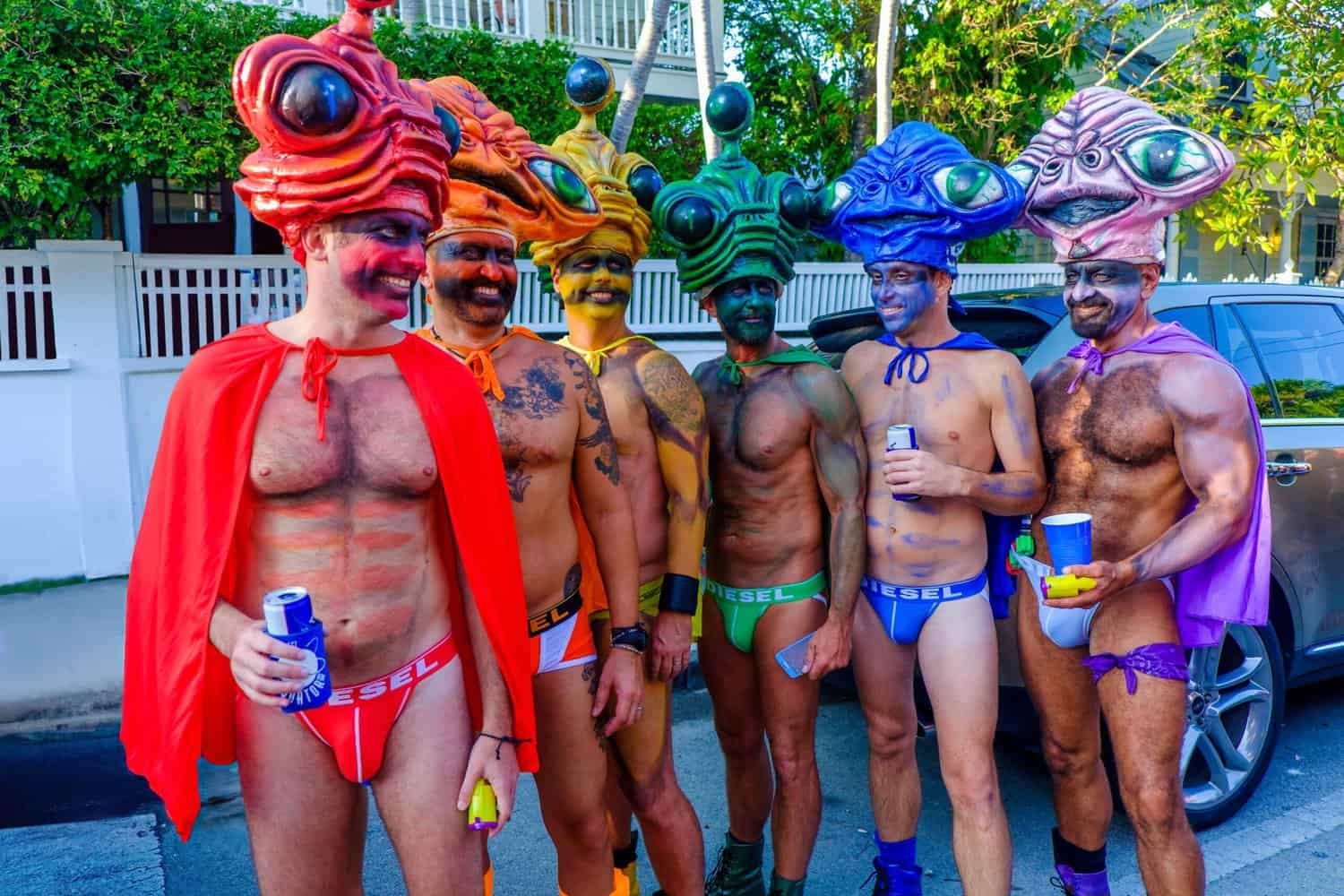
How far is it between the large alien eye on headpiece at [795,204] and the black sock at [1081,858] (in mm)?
2271

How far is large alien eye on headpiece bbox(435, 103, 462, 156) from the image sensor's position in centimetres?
273

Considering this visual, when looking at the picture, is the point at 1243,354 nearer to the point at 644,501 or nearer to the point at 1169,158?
the point at 1169,158

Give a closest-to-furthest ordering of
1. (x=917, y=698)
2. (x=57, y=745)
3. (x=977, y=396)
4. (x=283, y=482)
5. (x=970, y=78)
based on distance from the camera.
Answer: (x=283, y=482), (x=977, y=396), (x=917, y=698), (x=57, y=745), (x=970, y=78)

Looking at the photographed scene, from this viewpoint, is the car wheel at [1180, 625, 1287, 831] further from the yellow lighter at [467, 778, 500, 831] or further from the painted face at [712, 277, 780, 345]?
the yellow lighter at [467, 778, 500, 831]

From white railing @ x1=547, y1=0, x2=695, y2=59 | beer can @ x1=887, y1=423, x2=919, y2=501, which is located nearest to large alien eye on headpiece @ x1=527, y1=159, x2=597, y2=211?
beer can @ x1=887, y1=423, x2=919, y2=501

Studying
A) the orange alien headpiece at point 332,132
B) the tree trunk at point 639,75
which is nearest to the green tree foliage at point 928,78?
the tree trunk at point 639,75

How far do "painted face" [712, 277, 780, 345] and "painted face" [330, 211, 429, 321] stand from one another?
1.39m

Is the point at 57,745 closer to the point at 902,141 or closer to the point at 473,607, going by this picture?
the point at 473,607

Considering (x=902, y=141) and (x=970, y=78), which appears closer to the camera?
(x=902, y=141)

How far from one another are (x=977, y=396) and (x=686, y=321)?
744 centimetres

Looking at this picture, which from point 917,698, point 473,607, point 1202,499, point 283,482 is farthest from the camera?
point 917,698

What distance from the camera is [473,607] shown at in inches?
102

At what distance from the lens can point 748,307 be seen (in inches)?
142

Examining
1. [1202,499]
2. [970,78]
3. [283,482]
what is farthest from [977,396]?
[970,78]
